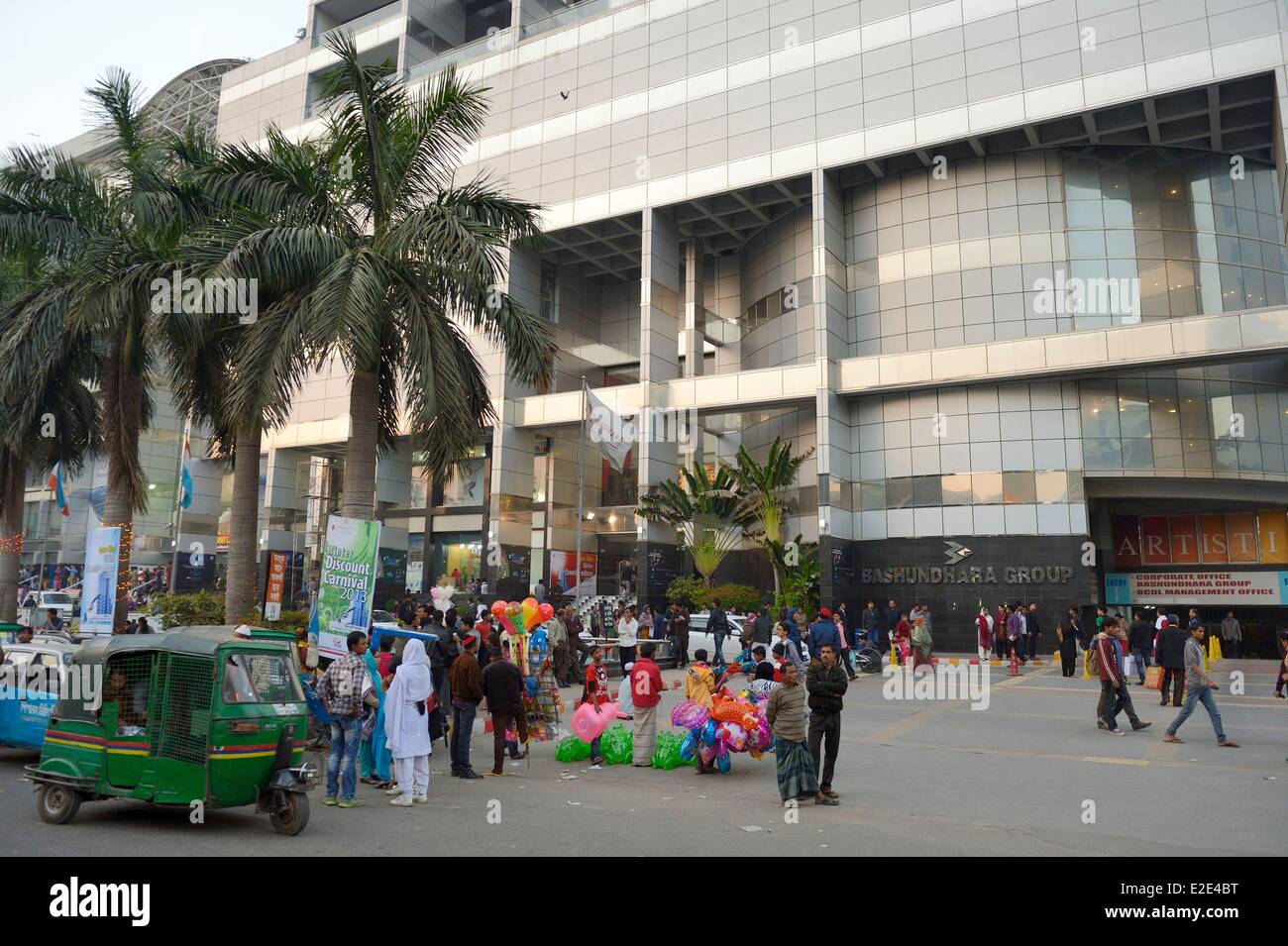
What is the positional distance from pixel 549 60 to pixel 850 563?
2653 centimetres

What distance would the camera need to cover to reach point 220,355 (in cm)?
1755

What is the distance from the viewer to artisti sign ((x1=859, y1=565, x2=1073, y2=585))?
30.5 meters

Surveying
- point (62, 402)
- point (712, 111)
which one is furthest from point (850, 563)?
point (62, 402)

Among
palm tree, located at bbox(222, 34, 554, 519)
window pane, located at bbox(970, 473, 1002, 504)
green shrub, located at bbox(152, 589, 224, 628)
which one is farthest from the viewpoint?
window pane, located at bbox(970, 473, 1002, 504)

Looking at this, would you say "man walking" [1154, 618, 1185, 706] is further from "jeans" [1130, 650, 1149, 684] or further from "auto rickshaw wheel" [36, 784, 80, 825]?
"auto rickshaw wheel" [36, 784, 80, 825]

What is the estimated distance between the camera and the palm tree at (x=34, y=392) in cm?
1786

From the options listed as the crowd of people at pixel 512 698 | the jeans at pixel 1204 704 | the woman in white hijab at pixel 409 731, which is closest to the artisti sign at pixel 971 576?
the crowd of people at pixel 512 698

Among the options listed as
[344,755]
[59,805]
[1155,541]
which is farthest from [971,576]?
[59,805]

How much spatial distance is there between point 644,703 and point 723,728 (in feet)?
3.94

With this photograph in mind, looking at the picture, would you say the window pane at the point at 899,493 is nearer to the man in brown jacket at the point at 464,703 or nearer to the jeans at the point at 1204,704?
the jeans at the point at 1204,704

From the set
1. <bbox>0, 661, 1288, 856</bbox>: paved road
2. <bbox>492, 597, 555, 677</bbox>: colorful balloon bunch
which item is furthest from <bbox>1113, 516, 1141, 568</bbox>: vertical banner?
<bbox>492, 597, 555, 677</bbox>: colorful balloon bunch

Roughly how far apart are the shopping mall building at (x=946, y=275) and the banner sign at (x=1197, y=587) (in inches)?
3.4

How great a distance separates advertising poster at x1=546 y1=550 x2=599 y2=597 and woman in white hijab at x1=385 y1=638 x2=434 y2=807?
29.4 metres
